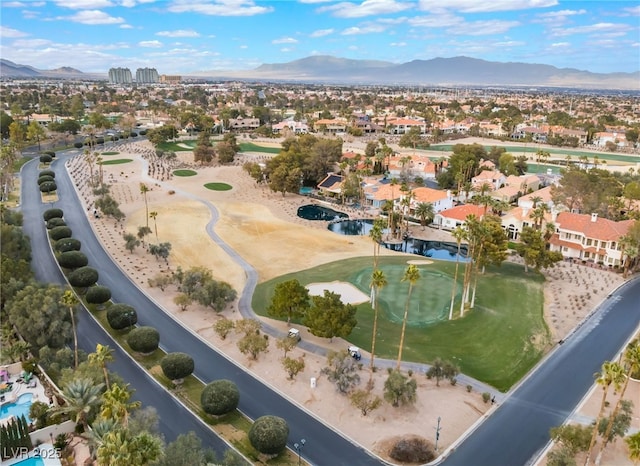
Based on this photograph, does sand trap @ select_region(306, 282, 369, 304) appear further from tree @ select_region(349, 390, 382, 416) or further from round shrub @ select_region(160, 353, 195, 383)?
round shrub @ select_region(160, 353, 195, 383)

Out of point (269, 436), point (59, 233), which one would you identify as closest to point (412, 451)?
point (269, 436)

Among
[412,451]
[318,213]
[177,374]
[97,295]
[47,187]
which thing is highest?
[47,187]

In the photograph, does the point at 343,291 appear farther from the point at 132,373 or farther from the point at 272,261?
the point at 132,373

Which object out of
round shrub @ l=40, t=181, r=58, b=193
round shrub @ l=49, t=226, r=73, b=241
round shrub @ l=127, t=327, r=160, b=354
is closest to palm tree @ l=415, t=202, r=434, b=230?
round shrub @ l=127, t=327, r=160, b=354

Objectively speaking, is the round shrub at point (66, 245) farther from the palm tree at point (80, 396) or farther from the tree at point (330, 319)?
the tree at point (330, 319)

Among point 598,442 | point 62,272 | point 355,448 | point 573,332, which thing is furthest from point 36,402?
point 573,332

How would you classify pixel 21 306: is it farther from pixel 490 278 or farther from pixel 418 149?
pixel 418 149
